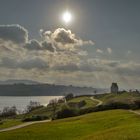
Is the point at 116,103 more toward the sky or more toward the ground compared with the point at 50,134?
more toward the sky

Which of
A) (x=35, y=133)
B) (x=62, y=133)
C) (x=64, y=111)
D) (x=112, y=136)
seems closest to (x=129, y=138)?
(x=112, y=136)

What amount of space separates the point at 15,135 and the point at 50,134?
5.39 meters

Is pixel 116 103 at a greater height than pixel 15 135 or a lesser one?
greater

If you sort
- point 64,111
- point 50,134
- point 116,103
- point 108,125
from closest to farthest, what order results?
point 50,134
point 108,125
point 64,111
point 116,103

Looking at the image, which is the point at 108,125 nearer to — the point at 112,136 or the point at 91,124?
the point at 91,124

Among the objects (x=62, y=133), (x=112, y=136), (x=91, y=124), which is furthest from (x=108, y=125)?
(x=112, y=136)

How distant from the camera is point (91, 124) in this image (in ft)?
190

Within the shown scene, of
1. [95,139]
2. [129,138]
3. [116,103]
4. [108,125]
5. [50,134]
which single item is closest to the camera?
[129,138]

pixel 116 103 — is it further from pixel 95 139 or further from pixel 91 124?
pixel 95 139

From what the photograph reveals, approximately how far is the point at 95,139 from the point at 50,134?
14232 millimetres

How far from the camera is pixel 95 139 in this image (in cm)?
3800

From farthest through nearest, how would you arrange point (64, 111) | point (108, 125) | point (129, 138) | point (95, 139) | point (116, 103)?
point (116, 103), point (64, 111), point (108, 125), point (95, 139), point (129, 138)

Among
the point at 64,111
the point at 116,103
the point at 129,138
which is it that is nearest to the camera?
the point at 129,138

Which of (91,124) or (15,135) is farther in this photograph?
(91,124)
